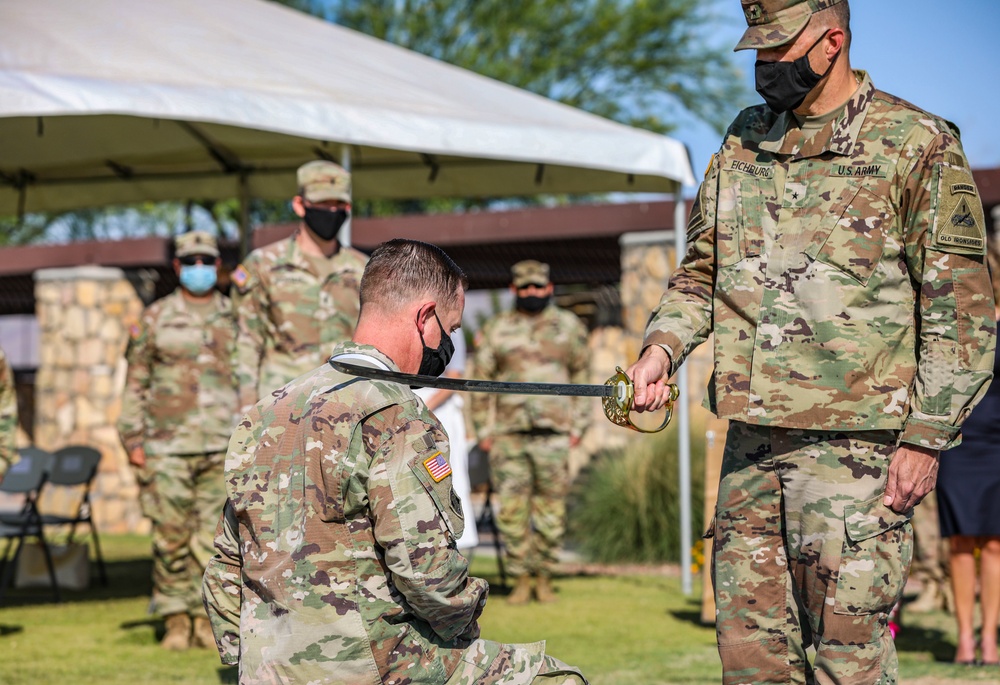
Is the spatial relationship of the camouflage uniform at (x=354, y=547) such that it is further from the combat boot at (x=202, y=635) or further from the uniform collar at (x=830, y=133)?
the combat boot at (x=202, y=635)

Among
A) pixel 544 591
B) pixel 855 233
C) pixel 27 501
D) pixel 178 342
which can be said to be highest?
pixel 855 233

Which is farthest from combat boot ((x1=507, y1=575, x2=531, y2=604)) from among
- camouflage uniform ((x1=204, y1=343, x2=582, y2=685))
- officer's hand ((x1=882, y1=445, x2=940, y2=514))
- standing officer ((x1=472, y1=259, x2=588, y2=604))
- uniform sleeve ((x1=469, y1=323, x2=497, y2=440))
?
camouflage uniform ((x1=204, y1=343, x2=582, y2=685))

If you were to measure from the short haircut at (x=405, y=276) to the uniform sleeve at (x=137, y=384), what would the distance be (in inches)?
188

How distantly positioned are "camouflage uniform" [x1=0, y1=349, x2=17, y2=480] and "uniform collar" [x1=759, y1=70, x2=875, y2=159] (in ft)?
15.0

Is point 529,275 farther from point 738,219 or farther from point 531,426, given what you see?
point 738,219

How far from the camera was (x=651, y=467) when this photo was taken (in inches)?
409

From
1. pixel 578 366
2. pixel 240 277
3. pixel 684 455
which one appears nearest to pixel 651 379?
pixel 240 277

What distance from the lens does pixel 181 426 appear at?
6.89 metres

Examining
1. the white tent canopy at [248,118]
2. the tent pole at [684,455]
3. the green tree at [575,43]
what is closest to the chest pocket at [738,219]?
the white tent canopy at [248,118]

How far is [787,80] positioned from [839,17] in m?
0.22

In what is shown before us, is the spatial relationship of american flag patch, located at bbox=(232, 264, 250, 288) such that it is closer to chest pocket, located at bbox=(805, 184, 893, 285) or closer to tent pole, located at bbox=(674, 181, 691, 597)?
tent pole, located at bbox=(674, 181, 691, 597)

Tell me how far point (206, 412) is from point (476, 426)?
2.43 m

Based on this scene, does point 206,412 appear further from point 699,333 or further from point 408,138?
point 699,333

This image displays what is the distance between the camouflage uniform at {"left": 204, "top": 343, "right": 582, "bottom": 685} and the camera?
2477 millimetres
